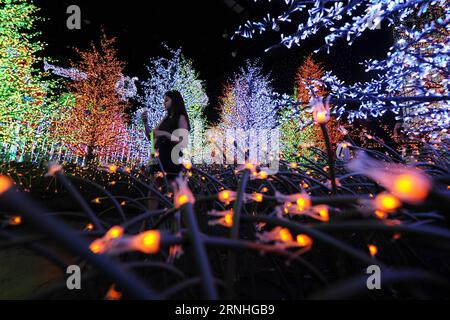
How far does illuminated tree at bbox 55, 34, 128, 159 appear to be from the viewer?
12.6 meters

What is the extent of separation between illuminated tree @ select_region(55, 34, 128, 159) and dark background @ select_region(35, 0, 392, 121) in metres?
1.40

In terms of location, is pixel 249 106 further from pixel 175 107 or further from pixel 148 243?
pixel 148 243

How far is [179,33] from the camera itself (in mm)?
16859

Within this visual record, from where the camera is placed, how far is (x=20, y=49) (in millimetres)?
9688

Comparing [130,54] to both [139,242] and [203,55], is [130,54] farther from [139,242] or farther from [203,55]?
[139,242]

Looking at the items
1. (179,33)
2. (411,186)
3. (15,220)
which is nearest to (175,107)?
(15,220)

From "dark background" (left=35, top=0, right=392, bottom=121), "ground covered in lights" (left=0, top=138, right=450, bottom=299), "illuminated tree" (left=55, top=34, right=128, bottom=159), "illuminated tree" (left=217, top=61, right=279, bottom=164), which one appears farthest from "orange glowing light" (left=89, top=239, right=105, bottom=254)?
"illuminated tree" (left=217, top=61, right=279, bottom=164)

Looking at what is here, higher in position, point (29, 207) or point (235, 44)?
point (235, 44)

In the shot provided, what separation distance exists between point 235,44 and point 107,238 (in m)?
19.4

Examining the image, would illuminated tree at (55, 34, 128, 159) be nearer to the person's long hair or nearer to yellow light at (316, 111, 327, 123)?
the person's long hair

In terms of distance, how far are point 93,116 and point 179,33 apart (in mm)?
8114
